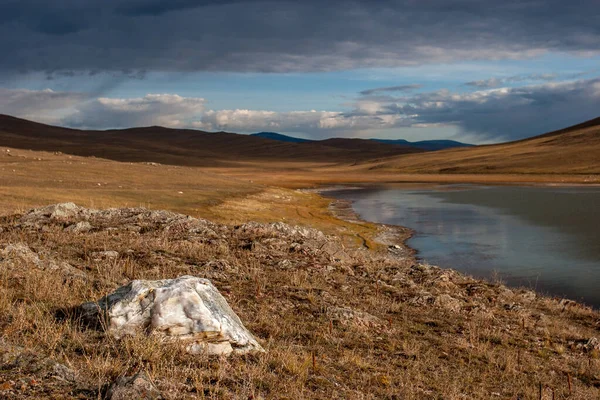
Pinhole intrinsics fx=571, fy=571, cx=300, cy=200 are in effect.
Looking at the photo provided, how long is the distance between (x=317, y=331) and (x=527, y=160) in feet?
453

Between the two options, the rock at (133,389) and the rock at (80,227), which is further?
the rock at (80,227)

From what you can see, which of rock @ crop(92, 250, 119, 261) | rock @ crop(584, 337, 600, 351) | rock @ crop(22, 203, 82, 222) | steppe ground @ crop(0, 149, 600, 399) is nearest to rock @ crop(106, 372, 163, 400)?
steppe ground @ crop(0, 149, 600, 399)

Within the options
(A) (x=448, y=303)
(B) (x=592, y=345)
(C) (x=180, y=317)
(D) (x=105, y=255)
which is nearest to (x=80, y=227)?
(D) (x=105, y=255)

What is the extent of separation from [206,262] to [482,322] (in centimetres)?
584

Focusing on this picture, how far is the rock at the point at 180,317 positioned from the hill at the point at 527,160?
374ft

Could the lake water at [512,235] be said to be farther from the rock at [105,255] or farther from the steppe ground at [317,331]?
the rock at [105,255]

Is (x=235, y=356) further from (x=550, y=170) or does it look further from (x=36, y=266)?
(x=550, y=170)

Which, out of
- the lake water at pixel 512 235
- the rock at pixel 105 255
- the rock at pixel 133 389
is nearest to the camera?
the rock at pixel 133 389

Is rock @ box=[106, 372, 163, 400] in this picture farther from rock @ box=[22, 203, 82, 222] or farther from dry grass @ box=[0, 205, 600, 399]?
rock @ box=[22, 203, 82, 222]

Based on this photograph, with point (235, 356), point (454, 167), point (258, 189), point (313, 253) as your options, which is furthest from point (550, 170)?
point (235, 356)

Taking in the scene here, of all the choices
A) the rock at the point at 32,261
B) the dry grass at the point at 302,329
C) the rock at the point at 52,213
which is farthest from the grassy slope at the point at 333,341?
the rock at the point at 52,213

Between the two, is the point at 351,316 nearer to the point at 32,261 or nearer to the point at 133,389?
the point at 133,389

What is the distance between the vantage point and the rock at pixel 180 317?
21.4 ft

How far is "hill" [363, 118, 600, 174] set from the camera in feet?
395
